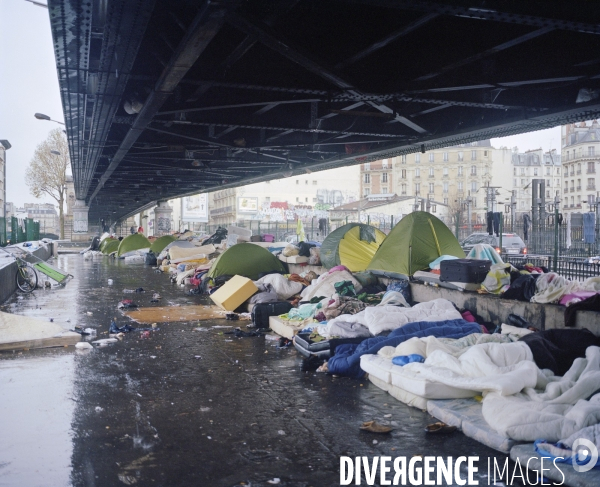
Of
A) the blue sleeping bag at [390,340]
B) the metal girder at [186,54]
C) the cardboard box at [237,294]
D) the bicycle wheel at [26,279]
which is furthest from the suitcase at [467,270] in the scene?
the bicycle wheel at [26,279]

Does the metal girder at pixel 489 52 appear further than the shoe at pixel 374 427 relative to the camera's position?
Yes

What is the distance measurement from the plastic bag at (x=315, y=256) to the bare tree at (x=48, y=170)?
5765 centimetres

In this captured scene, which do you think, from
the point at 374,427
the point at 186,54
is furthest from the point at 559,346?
the point at 186,54

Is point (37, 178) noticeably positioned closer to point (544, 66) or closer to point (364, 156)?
point (364, 156)

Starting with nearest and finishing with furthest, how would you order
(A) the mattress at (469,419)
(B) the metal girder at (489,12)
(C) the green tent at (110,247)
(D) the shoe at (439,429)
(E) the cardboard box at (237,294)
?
(A) the mattress at (469,419) < (D) the shoe at (439,429) < (B) the metal girder at (489,12) < (E) the cardboard box at (237,294) < (C) the green tent at (110,247)

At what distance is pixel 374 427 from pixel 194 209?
10457 centimetres

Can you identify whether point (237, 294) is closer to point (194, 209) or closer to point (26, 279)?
point (26, 279)

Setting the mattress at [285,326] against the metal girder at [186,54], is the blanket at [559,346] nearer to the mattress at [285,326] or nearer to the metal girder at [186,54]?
the mattress at [285,326]

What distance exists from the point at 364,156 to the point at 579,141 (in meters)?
99.1

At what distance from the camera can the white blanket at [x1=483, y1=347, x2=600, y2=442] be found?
3.79 m

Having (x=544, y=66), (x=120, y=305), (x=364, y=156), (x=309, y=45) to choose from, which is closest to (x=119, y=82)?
(x=309, y=45)

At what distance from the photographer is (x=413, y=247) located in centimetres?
1028

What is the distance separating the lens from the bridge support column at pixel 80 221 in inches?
1973

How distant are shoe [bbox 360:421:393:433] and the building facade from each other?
327 ft
